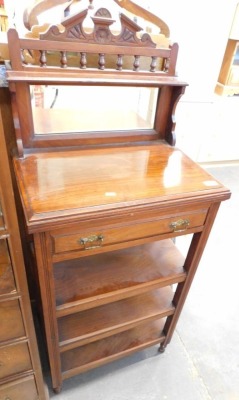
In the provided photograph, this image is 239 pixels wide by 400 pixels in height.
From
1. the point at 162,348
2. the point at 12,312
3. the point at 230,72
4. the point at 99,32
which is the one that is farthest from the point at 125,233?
the point at 230,72

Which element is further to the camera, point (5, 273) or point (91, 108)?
point (91, 108)

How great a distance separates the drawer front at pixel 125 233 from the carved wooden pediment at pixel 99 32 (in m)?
0.58

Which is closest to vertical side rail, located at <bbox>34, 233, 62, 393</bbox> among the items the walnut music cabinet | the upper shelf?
the walnut music cabinet

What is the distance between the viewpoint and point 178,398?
3.89ft

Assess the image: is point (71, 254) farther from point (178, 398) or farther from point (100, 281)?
point (178, 398)

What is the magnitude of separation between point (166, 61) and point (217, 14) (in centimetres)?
156

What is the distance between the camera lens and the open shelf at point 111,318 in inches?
42.0

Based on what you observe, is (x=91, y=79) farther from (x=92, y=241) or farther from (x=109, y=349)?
(x=109, y=349)

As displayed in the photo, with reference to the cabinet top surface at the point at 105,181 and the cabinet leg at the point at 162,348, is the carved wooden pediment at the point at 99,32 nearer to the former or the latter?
the cabinet top surface at the point at 105,181

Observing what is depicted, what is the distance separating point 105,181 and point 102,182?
1 cm

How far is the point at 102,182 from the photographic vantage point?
2.68 feet

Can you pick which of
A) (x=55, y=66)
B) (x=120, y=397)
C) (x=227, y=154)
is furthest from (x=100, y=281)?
(x=227, y=154)

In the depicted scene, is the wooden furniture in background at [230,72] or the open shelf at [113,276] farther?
the wooden furniture in background at [230,72]

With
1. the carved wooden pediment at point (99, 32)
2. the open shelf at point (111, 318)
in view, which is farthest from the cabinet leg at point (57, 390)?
the carved wooden pediment at point (99, 32)
